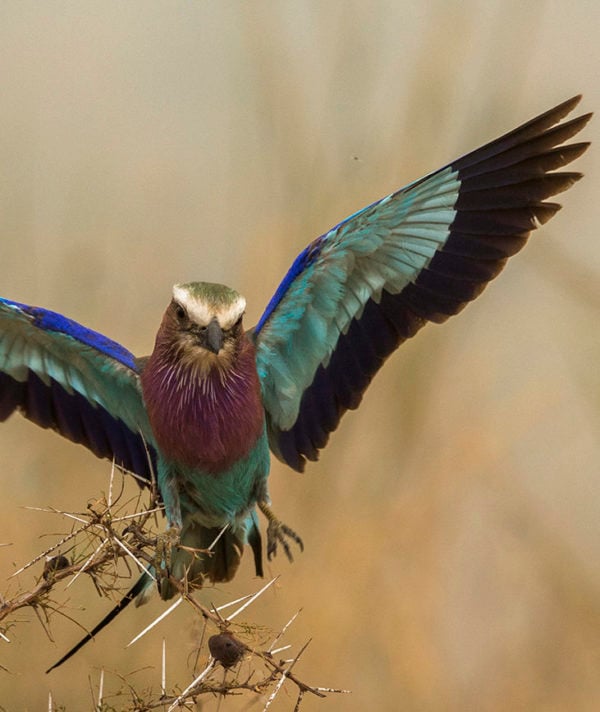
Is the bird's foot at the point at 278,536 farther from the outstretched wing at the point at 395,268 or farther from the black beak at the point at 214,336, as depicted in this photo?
the black beak at the point at 214,336

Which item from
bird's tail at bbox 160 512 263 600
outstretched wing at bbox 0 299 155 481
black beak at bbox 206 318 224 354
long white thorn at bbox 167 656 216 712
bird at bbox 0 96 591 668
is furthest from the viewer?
outstretched wing at bbox 0 299 155 481

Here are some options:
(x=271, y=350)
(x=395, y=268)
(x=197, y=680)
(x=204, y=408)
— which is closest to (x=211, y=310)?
(x=204, y=408)

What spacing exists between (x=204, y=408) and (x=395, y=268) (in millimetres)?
605

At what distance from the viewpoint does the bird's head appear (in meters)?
2.68

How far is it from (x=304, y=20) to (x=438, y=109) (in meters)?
0.67

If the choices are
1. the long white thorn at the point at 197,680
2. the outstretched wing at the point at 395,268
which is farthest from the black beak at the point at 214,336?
the long white thorn at the point at 197,680

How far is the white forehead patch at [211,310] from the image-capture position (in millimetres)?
2680

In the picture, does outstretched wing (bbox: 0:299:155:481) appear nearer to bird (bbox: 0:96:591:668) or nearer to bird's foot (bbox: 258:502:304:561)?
bird (bbox: 0:96:591:668)

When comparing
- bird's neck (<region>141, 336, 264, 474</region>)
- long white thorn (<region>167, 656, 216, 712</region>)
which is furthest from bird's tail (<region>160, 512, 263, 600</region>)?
long white thorn (<region>167, 656, 216, 712</region>)

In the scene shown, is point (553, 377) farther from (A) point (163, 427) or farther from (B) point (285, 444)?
(A) point (163, 427)

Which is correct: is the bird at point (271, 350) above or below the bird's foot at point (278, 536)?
above

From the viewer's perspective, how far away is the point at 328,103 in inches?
139

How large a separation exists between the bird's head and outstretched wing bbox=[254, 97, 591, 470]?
243 mm

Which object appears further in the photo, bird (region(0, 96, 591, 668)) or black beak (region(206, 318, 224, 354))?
bird (region(0, 96, 591, 668))
